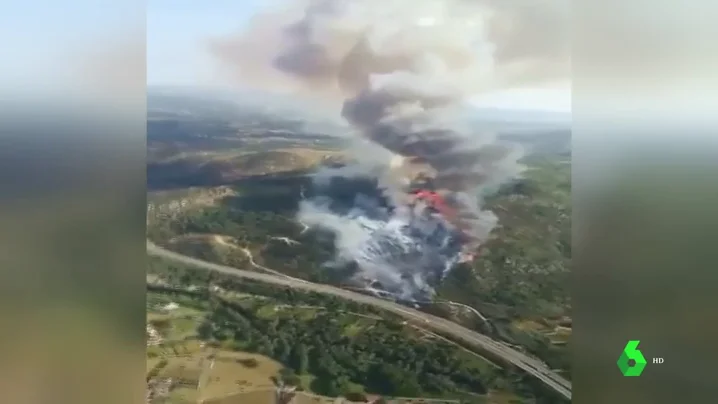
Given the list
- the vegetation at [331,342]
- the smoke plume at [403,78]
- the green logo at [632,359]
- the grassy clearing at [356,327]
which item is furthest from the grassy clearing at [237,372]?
the green logo at [632,359]

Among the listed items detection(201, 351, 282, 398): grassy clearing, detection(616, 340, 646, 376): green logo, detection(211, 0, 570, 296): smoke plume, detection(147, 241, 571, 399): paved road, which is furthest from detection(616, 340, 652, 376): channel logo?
detection(201, 351, 282, 398): grassy clearing

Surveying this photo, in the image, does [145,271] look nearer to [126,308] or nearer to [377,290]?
[126,308]

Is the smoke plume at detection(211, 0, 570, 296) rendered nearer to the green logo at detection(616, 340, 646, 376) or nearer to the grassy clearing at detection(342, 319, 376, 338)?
the grassy clearing at detection(342, 319, 376, 338)

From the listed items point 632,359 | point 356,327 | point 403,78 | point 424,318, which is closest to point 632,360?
point 632,359

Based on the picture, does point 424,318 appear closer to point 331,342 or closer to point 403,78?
point 331,342

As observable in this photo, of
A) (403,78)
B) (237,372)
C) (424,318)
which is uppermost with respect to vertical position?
(403,78)
